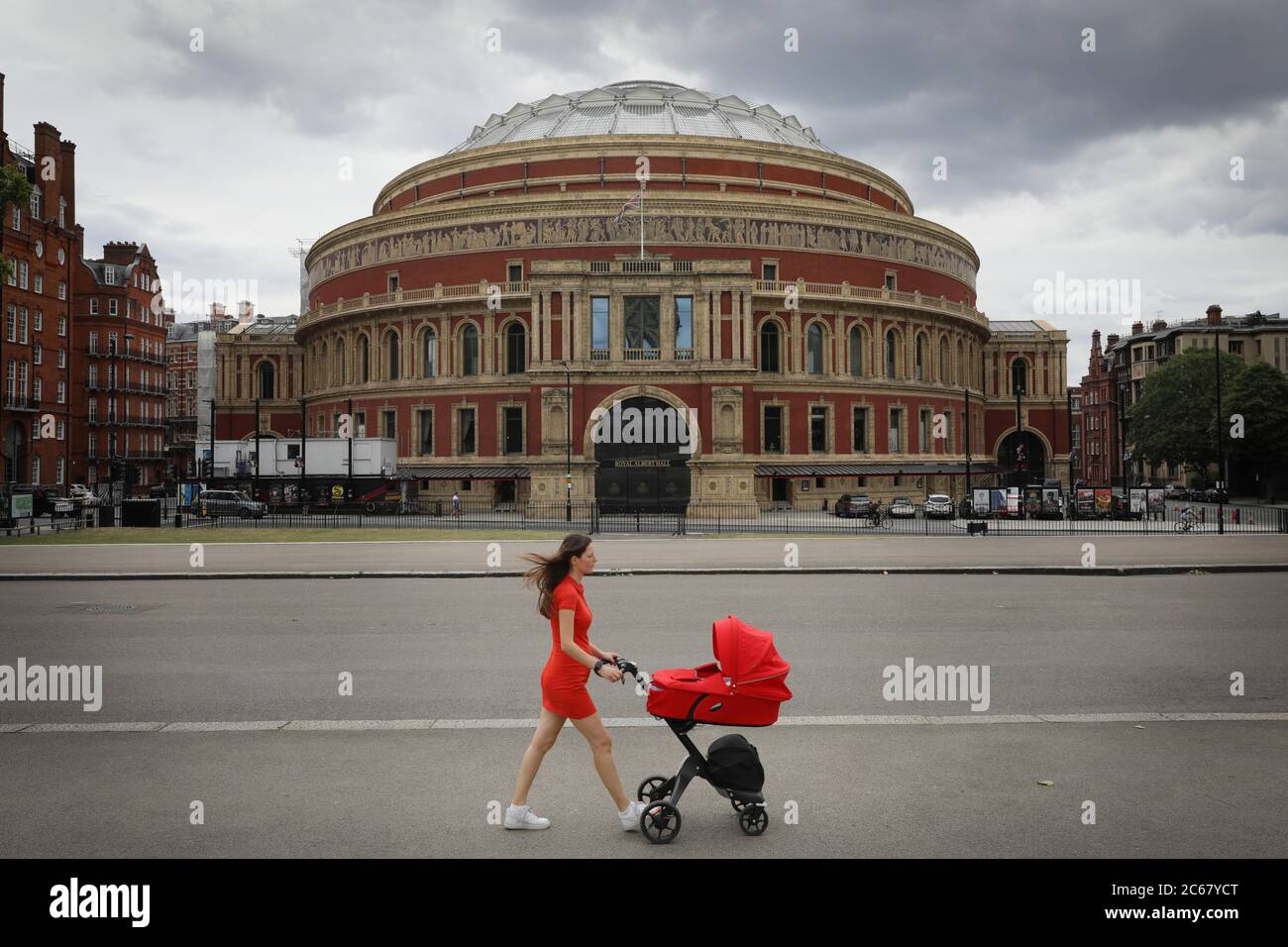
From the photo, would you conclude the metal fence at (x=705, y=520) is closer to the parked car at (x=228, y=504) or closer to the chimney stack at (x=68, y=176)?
the parked car at (x=228, y=504)

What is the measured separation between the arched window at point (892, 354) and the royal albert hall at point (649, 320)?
0.12 meters

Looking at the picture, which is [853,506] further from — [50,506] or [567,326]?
[50,506]

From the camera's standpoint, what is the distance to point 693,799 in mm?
Answer: 6594

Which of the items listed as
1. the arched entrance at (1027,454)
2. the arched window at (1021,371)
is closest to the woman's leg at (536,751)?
the arched entrance at (1027,454)

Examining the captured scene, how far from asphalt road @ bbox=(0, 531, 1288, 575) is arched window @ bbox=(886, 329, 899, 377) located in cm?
2915

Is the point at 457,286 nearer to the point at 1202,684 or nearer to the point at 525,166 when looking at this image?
the point at 525,166

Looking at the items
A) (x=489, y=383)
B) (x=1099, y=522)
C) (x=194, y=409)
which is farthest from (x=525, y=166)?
(x=194, y=409)

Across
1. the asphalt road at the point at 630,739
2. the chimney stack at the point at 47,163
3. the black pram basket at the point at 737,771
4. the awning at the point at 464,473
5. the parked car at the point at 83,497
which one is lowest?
the asphalt road at the point at 630,739

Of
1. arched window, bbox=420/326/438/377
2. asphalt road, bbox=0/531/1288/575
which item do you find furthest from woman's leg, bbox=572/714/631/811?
arched window, bbox=420/326/438/377

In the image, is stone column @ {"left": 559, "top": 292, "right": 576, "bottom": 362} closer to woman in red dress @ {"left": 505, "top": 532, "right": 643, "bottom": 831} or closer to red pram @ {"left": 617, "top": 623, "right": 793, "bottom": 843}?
woman in red dress @ {"left": 505, "top": 532, "right": 643, "bottom": 831}

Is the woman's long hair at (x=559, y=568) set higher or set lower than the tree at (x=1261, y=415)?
lower

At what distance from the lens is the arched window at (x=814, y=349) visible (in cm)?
5650
